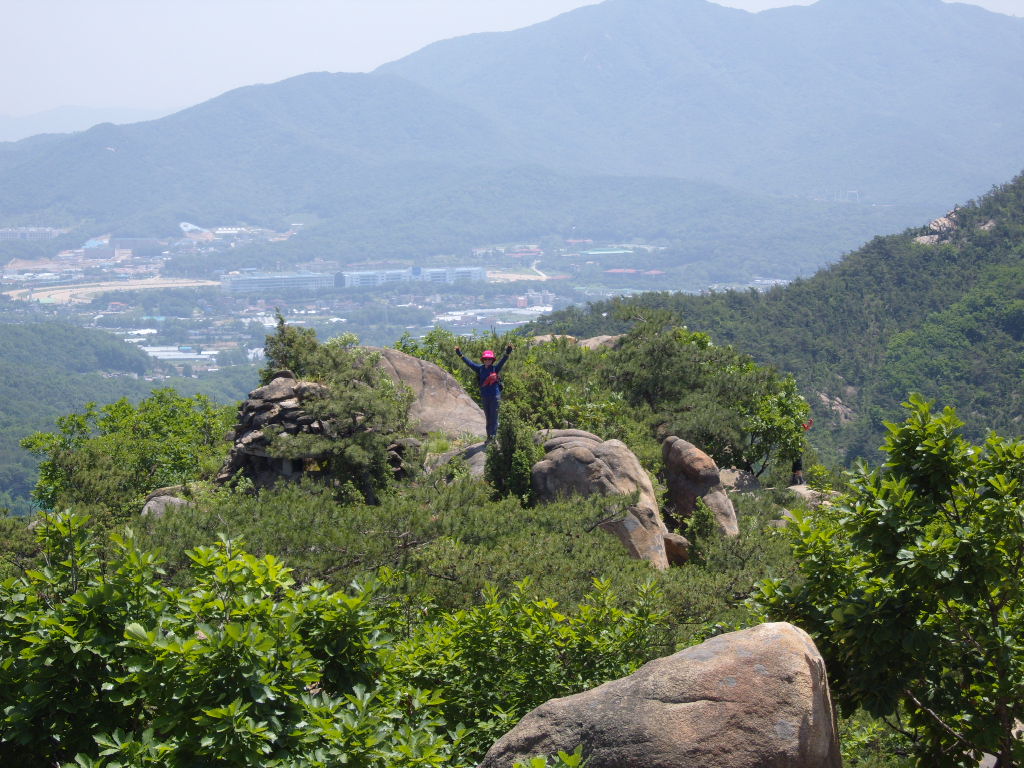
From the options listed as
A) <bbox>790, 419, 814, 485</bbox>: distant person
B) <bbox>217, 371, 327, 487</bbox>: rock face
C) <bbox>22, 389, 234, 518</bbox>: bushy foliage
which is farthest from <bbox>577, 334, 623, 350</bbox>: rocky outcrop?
<bbox>217, 371, 327, 487</bbox>: rock face

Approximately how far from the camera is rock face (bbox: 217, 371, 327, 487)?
1897 cm

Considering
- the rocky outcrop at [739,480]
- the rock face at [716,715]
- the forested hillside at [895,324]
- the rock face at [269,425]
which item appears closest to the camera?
the rock face at [716,715]

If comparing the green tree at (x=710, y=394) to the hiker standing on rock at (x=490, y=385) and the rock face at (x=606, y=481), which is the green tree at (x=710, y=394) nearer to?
the hiker standing on rock at (x=490, y=385)

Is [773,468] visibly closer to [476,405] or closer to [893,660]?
[476,405]

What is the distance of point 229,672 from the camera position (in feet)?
20.9

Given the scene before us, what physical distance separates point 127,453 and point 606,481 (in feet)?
56.3

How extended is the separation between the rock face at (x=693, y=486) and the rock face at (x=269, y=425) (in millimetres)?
7033

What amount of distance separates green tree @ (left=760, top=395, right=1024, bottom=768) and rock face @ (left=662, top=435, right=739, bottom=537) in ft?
35.3

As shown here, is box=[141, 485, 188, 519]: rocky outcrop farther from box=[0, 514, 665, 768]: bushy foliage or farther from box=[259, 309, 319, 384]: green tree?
box=[0, 514, 665, 768]: bushy foliage

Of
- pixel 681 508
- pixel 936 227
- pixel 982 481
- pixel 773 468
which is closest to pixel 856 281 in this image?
pixel 936 227

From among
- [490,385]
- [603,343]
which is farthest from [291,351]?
[603,343]

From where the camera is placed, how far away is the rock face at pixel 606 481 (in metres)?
15.9

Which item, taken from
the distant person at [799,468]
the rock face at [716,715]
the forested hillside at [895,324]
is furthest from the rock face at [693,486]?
the forested hillside at [895,324]

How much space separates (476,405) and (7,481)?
67.7 metres
